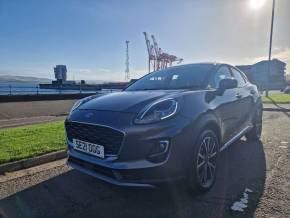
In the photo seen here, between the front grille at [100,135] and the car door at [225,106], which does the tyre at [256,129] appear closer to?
the car door at [225,106]

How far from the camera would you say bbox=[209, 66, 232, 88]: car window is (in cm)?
405

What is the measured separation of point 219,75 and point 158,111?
1.81m

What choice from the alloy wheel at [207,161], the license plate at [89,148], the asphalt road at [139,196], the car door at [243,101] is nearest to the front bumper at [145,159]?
the license plate at [89,148]

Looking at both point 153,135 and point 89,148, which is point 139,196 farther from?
point 153,135

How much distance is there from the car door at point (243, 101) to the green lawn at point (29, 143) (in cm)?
336

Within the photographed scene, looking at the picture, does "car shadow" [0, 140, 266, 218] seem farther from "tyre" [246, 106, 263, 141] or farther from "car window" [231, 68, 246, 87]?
"tyre" [246, 106, 263, 141]

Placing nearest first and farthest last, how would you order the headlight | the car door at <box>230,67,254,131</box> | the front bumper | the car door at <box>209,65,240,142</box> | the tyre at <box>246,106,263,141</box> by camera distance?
the front bumper
the headlight
the car door at <box>209,65,240,142</box>
the car door at <box>230,67,254,131</box>
the tyre at <box>246,106,263,141</box>

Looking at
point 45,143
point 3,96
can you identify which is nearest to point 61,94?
point 3,96

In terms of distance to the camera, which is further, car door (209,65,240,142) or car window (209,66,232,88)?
car window (209,66,232,88)

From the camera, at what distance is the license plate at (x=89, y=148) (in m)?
2.97

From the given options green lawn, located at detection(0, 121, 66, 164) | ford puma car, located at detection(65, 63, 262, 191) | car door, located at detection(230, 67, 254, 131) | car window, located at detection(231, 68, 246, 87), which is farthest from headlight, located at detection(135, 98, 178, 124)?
green lawn, located at detection(0, 121, 66, 164)

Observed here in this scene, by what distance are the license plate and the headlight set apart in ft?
1.73

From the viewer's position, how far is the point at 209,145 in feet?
11.3

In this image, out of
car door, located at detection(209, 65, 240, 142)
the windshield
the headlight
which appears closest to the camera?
the headlight
